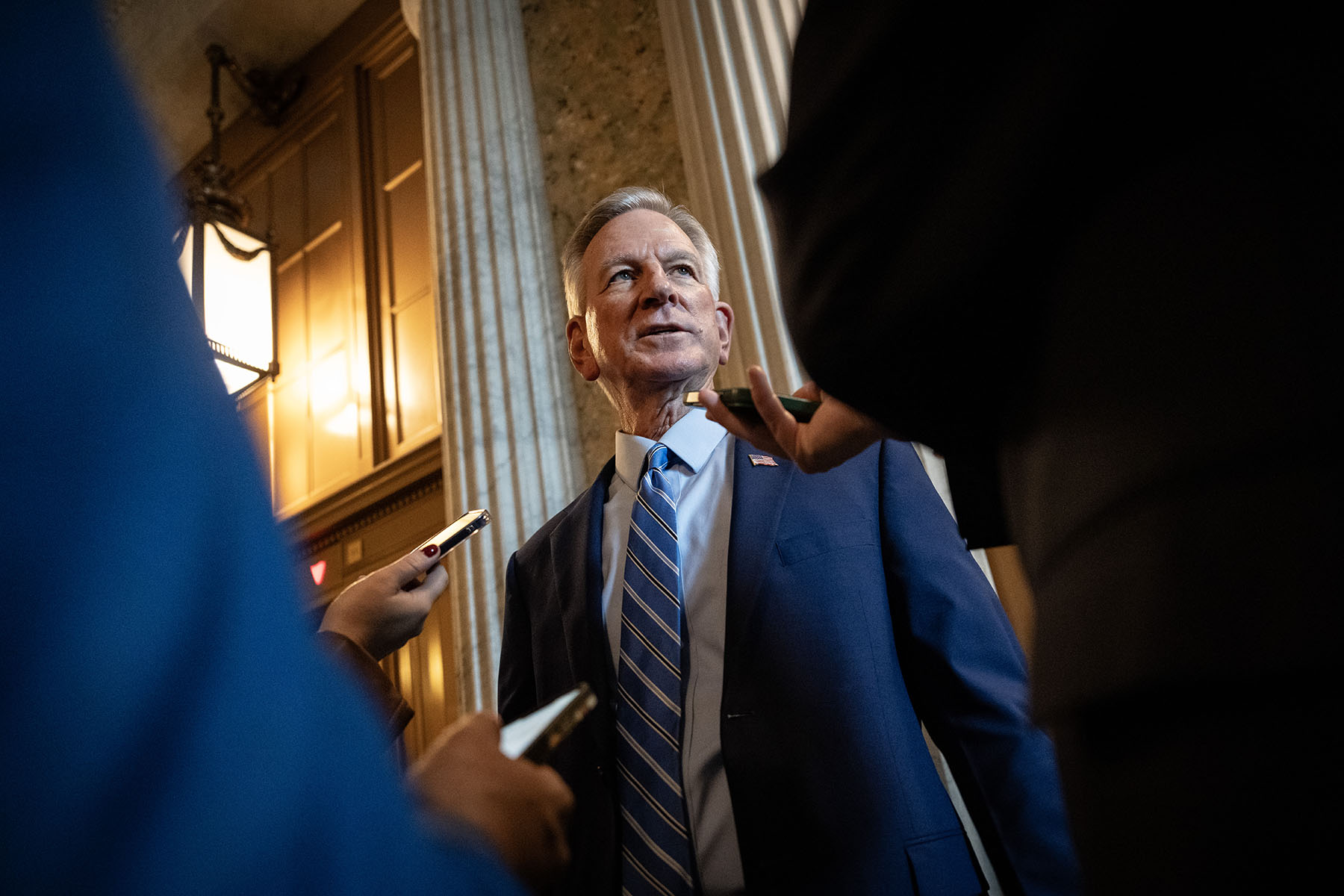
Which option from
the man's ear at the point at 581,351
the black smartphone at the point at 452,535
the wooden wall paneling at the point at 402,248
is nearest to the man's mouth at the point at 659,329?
the man's ear at the point at 581,351

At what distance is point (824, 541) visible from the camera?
1.40 metres

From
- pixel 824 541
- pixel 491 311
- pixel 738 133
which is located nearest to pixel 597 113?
pixel 491 311

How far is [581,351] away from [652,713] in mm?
1103

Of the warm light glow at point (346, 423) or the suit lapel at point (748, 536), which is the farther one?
the warm light glow at point (346, 423)

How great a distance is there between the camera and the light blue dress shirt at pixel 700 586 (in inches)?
49.4

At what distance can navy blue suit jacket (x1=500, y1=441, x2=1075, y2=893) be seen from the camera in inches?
45.9

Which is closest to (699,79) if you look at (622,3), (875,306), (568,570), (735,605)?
(622,3)

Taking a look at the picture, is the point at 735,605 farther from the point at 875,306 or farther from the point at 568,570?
the point at 875,306

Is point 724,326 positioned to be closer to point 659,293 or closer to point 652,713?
point 659,293

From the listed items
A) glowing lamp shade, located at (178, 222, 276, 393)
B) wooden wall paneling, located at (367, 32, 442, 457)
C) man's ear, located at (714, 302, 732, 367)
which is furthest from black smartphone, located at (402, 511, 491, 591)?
wooden wall paneling, located at (367, 32, 442, 457)

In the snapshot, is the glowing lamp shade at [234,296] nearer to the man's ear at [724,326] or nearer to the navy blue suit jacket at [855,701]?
the man's ear at [724,326]

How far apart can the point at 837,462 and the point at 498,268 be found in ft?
9.33

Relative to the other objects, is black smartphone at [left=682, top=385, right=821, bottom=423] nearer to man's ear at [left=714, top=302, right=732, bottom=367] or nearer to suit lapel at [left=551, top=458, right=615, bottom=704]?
suit lapel at [left=551, top=458, right=615, bottom=704]

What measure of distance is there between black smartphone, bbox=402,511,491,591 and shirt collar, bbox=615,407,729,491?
15.3 inches
